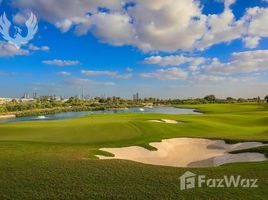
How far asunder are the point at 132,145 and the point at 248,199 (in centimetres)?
1359

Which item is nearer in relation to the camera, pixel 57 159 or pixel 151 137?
pixel 57 159

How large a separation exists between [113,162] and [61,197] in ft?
17.2

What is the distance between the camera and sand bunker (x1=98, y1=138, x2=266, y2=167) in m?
19.3

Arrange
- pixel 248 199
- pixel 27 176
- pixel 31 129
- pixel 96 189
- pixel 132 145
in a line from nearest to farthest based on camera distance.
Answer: pixel 248 199, pixel 96 189, pixel 27 176, pixel 132 145, pixel 31 129

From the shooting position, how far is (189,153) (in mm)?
23453

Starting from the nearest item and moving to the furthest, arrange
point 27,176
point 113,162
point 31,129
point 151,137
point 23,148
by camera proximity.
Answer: point 27,176, point 113,162, point 23,148, point 151,137, point 31,129

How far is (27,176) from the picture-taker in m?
12.0

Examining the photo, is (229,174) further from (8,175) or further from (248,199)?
(8,175)

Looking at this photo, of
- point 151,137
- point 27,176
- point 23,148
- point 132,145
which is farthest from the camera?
point 151,137

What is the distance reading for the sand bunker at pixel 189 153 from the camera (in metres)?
19.3

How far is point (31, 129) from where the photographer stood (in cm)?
3181

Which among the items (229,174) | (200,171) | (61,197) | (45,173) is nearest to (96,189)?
(61,197)

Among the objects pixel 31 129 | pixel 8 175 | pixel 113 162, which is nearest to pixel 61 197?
pixel 8 175

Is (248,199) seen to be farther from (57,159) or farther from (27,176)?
(57,159)
